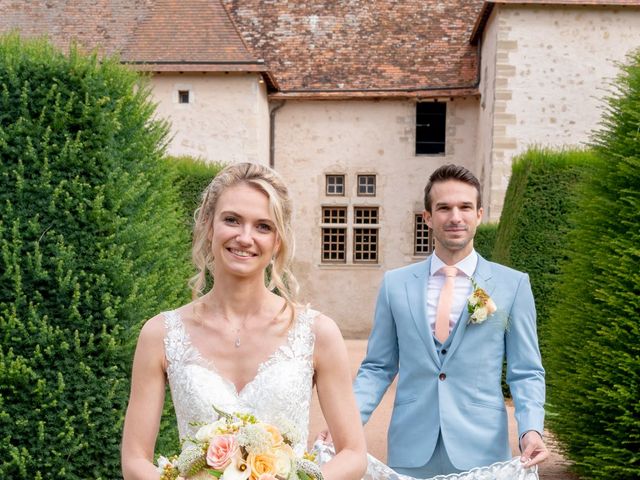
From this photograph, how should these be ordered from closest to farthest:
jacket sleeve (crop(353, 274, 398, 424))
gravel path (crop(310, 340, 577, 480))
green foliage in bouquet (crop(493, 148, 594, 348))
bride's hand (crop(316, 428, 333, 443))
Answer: bride's hand (crop(316, 428, 333, 443)) < jacket sleeve (crop(353, 274, 398, 424)) < gravel path (crop(310, 340, 577, 480)) < green foliage in bouquet (crop(493, 148, 594, 348))

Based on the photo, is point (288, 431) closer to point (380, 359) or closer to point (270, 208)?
point (270, 208)

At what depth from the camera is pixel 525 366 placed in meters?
4.02

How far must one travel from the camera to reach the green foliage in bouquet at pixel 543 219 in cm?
1182

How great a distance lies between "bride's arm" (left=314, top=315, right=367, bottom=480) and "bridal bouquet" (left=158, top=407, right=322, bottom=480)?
7.8 inches

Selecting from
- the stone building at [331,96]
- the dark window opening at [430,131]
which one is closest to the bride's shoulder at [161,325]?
the stone building at [331,96]

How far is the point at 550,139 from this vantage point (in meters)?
21.0

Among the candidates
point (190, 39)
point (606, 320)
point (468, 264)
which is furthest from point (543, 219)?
point (190, 39)

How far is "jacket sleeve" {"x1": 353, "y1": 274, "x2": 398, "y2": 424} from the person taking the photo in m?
4.16

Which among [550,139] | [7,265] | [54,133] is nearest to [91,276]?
[7,265]

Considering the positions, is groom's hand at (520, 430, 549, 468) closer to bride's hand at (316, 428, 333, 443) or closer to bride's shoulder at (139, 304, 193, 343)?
bride's hand at (316, 428, 333, 443)

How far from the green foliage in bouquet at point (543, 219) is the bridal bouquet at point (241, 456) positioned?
956 cm

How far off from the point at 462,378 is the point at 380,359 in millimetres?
368

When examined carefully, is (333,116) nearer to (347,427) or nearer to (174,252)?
(174,252)

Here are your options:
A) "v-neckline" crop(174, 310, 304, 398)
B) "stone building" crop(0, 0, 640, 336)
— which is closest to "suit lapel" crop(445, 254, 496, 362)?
"v-neckline" crop(174, 310, 304, 398)
